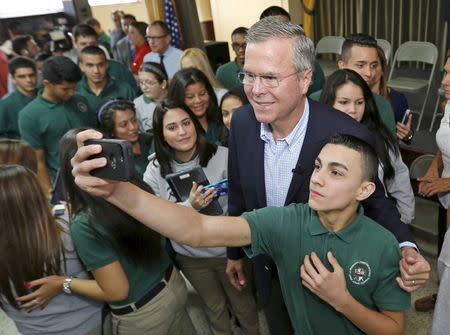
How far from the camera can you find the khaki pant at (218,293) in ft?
6.26

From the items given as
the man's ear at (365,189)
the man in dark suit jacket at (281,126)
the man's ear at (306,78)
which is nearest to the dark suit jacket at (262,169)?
the man in dark suit jacket at (281,126)

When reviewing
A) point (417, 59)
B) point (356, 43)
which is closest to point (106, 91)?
point (356, 43)

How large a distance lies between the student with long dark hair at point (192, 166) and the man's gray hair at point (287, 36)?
0.76 m

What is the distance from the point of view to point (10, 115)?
3.20m

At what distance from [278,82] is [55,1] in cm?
735

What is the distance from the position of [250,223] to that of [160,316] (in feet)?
2.10

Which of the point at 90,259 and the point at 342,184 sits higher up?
the point at 342,184

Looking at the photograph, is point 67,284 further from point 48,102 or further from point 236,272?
point 48,102

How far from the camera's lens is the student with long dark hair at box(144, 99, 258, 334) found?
6.18 ft

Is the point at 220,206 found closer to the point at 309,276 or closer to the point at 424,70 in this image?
the point at 309,276

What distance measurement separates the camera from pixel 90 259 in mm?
1227

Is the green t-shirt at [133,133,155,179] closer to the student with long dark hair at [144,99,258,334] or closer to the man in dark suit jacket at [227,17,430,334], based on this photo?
the student with long dark hair at [144,99,258,334]

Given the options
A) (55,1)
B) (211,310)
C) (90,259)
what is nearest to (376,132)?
(211,310)

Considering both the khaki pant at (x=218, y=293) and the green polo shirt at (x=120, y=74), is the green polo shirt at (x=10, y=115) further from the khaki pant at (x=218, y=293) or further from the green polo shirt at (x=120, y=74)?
the khaki pant at (x=218, y=293)
